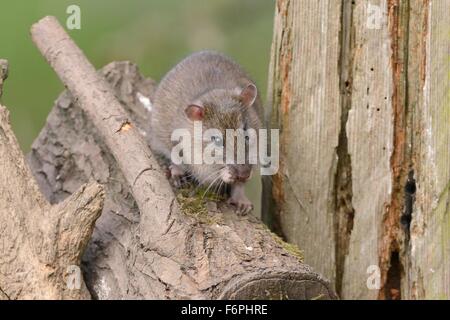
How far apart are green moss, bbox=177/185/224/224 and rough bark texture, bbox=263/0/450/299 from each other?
0.50 metres

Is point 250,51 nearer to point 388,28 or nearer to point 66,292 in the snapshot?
point 388,28

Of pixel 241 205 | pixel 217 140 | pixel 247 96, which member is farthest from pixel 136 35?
pixel 241 205

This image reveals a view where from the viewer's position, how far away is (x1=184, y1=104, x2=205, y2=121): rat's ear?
5680 millimetres

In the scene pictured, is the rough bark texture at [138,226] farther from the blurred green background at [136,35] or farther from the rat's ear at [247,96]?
the blurred green background at [136,35]

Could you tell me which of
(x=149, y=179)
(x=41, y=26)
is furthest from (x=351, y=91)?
(x=41, y=26)

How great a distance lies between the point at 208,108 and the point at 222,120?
14cm

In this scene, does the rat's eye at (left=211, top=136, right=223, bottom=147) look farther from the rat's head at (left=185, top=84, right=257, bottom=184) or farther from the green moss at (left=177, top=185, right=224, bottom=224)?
the green moss at (left=177, top=185, right=224, bottom=224)

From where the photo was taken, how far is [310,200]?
5.36m

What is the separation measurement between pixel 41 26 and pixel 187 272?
2.50 m

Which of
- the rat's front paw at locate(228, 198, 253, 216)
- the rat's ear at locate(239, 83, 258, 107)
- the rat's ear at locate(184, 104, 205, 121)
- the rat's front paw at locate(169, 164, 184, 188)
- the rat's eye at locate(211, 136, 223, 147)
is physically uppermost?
the rat's ear at locate(239, 83, 258, 107)

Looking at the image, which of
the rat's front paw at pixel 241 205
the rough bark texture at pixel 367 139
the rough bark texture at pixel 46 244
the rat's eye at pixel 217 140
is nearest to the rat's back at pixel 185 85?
the rat's eye at pixel 217 140

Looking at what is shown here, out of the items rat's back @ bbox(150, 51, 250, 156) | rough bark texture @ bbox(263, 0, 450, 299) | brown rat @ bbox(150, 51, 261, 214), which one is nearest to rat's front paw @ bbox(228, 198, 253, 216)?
brown rat @ bbox(150, 51, 261, 214)

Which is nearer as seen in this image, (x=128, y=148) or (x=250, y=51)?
(x=128, y=148)
